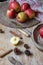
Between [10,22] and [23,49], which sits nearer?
[23,49]

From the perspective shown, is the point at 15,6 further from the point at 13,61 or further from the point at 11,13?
the point at 13,61

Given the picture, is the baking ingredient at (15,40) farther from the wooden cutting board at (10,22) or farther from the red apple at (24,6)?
the red apple at (24,6)

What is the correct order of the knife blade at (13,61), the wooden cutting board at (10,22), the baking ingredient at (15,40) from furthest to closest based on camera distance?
the wooden cutting board at (10,22) → the baking ingredient at (15,40) → the knife blade at (13,61)

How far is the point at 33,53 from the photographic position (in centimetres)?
97

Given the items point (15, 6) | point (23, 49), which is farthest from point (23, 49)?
point (15, 6)

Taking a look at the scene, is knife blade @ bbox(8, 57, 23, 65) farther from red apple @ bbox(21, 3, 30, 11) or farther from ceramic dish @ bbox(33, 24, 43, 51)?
red apple @ bbox(21, 3, 30, 11)

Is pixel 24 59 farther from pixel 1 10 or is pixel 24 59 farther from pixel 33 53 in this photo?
pixel 1 10

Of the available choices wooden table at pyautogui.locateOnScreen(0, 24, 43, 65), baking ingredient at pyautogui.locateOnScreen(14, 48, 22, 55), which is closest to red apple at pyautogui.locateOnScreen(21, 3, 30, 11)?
wooden table at pyautogui.locateOnScreen(0, 24, 43, 65)

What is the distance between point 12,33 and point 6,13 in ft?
0.66

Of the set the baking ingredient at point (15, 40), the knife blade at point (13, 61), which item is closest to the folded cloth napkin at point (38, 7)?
the baking ingredient at point (15, 40)

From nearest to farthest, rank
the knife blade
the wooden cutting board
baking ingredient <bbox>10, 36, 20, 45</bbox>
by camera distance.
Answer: the knife blade < baking ingredient <bbox>10, 36, 20, 45</bbox> < the wooden cutting board

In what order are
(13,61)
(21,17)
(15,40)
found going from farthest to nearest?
(21,17) < (15,40) < (13,61)

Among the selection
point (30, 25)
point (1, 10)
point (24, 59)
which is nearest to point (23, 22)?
point (30, 25)

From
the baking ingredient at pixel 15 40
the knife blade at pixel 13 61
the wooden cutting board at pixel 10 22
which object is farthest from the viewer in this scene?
the wooden cutting board at pixel 10 22
